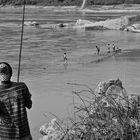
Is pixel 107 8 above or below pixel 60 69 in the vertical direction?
above

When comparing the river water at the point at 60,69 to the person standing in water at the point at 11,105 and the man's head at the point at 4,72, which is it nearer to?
the person standing in water at the point at 11,105

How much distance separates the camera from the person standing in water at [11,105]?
5.07 metres

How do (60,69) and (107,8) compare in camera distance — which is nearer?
(60,69)

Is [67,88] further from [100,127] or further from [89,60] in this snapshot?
[100,127]

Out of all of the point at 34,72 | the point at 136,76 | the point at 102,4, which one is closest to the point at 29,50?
the point at 34,72

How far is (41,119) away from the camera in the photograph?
1301 cm

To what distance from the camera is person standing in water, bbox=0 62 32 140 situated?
507cm

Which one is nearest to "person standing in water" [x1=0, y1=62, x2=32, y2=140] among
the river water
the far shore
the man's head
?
the man's head

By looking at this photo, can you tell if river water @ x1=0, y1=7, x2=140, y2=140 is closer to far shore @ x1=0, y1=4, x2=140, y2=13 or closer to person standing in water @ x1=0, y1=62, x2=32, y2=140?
person standing in water @ x1=0, y1=62, x2=32, y2=140

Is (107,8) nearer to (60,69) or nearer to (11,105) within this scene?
(60,69)

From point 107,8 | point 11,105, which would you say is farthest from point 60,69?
point 107,8

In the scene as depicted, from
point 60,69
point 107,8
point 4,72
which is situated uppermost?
point 107,8

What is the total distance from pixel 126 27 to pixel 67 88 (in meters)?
42.3

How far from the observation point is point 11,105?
5098 mm
